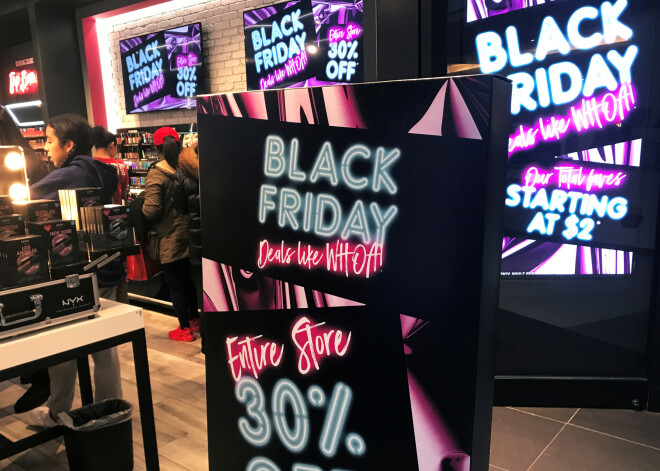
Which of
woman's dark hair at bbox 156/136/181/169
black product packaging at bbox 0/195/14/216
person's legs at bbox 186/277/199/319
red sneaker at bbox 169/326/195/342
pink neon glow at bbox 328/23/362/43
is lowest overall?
red sneaker at bbox 169/326/195/342

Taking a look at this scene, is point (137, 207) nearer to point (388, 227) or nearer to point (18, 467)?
point (18, 467)

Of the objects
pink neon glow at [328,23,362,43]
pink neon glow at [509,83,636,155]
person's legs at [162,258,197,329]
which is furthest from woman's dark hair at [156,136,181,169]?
→ pink neon glow at [509,83,636,155]

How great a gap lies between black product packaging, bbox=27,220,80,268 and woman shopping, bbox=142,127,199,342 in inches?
→ 63.7

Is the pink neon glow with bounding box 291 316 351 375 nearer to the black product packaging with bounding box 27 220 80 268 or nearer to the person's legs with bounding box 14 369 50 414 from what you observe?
the black product packaging with bounding box 27 220 80 268

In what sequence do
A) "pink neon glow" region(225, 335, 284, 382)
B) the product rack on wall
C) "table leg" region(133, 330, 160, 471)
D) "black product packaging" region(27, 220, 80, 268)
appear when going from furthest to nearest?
the product rack on wall < "table leg" region(133, 330, 160, 471) < "black product packaging" region(27, 220, 80, 268) < "pink neon glow" region(225, 335, 284, 382)

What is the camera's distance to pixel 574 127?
2.70 m

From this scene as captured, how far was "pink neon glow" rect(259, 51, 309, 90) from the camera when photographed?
17.0 feet

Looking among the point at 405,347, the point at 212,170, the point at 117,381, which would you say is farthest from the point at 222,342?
the point at 117,381

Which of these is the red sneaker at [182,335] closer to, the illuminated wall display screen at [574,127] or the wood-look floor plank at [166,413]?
the wood-look floor plank at [166,413]

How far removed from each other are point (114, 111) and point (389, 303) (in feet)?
22.8

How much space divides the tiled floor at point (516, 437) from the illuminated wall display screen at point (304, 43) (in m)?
3.15

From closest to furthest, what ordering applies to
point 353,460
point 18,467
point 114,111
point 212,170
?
1. point 353,460
2. point 212,170
3. point 18,467
4. point 114,111

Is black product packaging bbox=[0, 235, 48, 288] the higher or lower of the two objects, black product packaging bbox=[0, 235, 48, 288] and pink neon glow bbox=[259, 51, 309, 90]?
the lower

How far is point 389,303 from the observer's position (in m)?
1.38
